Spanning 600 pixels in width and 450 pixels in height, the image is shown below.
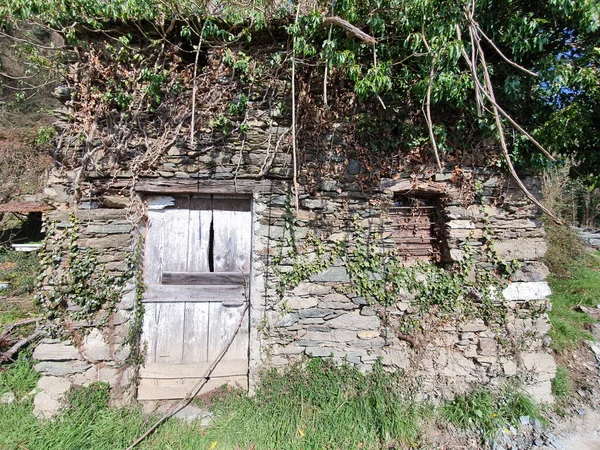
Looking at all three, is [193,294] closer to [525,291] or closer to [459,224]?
[459,224]

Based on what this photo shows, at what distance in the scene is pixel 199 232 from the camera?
3.06m

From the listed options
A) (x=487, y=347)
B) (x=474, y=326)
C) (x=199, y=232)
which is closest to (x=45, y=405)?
(x=199, y=232)

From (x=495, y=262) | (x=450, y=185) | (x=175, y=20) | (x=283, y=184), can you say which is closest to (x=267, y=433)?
(x=283, y=184)

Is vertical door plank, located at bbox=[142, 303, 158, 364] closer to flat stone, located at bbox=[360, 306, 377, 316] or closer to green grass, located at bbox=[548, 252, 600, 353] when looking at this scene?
flat stone, located at bbox=[360, 306, 377, 316]

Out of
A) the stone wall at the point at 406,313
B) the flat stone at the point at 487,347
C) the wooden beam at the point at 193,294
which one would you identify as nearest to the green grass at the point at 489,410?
the stone wall at the point at 406,313

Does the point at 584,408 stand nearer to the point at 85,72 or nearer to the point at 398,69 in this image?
the point at 398,69

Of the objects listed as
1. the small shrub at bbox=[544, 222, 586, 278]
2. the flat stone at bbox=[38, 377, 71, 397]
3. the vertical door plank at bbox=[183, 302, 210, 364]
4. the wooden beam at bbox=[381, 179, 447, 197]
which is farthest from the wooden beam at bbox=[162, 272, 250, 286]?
the small shrub at bbox=[544, 222, 586, 278]

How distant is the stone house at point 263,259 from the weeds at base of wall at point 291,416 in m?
0.16

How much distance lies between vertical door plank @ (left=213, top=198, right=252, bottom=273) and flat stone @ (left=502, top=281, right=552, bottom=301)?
9.61 feet

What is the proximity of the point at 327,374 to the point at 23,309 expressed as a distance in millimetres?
4946

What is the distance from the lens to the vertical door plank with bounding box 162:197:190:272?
3008 millimetres

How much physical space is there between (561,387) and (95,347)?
5.10 metres

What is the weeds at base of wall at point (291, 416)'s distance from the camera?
2449 millimetres

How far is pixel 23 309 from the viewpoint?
435 centimetres
